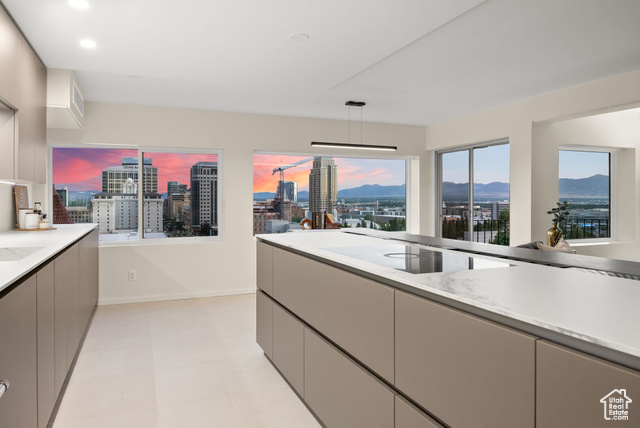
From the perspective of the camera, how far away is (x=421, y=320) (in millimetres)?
1327

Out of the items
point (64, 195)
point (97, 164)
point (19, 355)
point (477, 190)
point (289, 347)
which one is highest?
point (97, 164)

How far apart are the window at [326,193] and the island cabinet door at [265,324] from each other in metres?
2.67

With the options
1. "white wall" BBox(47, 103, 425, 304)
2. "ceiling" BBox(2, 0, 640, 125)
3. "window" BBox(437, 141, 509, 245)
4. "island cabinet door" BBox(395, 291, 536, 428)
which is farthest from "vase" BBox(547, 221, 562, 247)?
"island cabinet door" BBox(395, 291, 536, 428)

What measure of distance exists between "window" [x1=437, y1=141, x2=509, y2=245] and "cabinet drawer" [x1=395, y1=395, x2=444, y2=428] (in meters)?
4.61

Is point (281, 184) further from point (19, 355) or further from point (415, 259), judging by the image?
point (19, 355)

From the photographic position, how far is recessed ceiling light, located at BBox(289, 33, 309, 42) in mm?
2804

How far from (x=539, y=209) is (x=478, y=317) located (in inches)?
177

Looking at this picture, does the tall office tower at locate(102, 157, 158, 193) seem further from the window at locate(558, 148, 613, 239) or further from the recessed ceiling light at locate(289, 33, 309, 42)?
the window at locate(558, 148, 613, 239)

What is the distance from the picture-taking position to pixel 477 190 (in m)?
5.99

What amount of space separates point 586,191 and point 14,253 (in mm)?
6445

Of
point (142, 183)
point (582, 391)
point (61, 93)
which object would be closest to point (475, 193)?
point (142, 183)

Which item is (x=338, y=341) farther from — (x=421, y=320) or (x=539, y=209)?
(x=539, y=209)

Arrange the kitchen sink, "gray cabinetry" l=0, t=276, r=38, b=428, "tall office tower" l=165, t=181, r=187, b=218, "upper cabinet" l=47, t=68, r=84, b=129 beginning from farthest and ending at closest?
1. "tall office tower" l=165, t=181, r=187, b=218
2. "upper cabinet" l=47, t=68, r=84, b=129
3. the kitchen sink
4. "gray cabinetry" l=0, t=276, r=38, b=428

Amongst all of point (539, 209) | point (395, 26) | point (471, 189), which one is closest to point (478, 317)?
point (395, 26)
